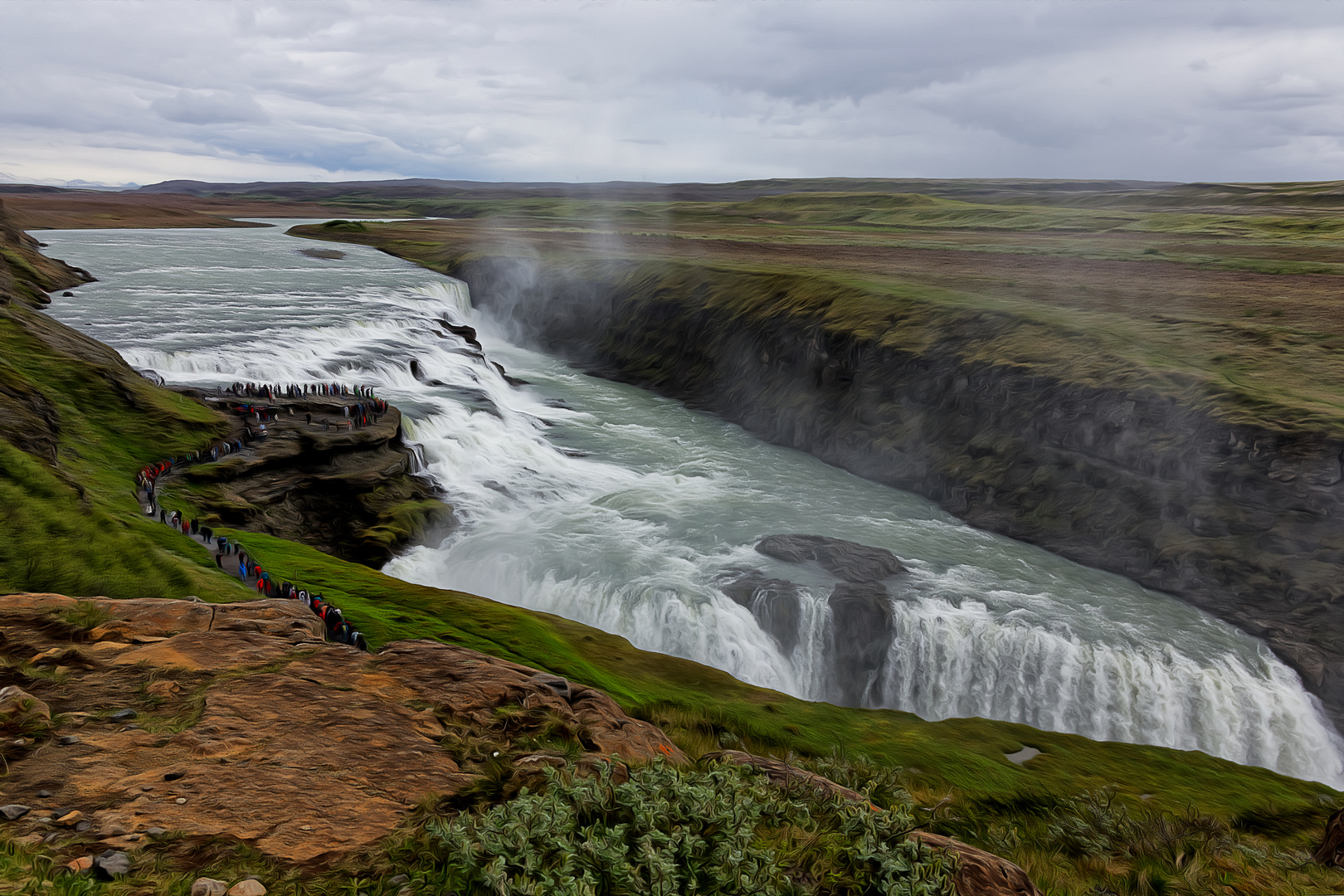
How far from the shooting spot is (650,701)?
1403 cm

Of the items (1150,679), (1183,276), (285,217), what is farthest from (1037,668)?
(285,217)

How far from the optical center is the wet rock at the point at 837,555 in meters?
26.3

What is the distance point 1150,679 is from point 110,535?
27588 millimetres

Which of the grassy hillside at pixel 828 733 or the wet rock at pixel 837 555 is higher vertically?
the grassy hillside at pixel 828 733

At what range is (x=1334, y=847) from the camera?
35.2 feet

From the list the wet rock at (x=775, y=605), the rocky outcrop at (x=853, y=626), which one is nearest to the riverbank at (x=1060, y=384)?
the rocky outcrop at (x=853, y=626)

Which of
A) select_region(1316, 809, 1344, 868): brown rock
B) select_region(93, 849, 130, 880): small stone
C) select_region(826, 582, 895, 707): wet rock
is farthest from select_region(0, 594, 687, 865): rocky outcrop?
select_region(826, 582, 895, 707): wet rock

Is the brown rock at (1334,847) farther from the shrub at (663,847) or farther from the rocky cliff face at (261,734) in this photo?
the shrub at (663,847)

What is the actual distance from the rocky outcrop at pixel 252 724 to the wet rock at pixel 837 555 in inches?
706

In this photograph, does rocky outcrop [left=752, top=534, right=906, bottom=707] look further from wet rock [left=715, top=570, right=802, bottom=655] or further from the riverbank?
the riverbank

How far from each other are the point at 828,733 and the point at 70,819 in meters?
13.0

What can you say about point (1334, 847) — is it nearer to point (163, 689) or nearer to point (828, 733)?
point (828, 733)

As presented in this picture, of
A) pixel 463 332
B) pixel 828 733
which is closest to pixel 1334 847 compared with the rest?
pixel 828 733

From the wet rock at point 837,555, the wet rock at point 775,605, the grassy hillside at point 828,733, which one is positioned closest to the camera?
the grassy hillside at point 828,733
